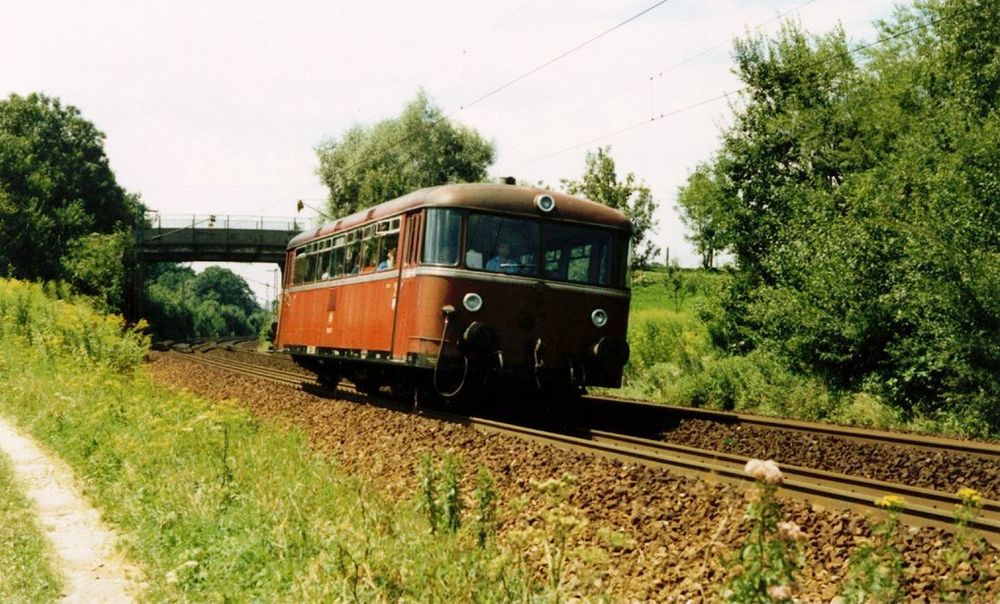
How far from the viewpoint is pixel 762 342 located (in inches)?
687

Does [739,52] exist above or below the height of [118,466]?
above

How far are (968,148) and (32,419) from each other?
567 inches

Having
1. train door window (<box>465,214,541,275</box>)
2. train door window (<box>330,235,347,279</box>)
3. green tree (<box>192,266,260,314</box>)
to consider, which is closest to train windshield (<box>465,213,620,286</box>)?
train door window (<box>465,214,541,275</box>)

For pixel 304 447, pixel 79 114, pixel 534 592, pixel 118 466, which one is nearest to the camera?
pixel 534 592

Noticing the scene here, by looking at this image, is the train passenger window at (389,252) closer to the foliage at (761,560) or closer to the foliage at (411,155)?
the foliage at (761,560)

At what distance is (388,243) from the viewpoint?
13.2 m

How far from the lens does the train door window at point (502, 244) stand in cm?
1192

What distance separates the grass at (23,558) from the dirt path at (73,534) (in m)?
0.11

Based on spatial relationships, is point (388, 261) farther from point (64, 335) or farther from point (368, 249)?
point (64, 335)

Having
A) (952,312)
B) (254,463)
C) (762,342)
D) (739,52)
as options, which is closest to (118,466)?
(254,463)

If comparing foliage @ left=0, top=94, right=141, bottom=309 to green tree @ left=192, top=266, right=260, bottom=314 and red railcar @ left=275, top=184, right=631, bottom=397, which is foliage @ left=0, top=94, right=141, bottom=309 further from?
green tree @ left=192, top=266, right=260, bottom=314

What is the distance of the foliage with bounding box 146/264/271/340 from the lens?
A: 7550cm

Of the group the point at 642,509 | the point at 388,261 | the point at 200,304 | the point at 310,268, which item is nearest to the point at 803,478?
the point at 642,509

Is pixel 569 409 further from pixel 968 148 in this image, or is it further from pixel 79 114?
pixel 79 114
